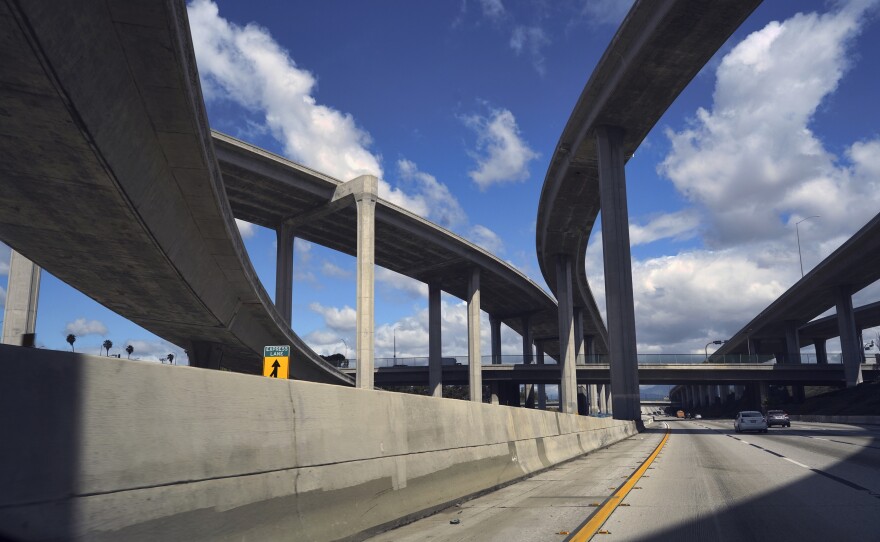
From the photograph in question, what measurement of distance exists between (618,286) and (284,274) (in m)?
26.1

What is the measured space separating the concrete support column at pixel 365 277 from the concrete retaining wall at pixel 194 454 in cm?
3788

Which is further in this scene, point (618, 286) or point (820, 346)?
point (820, 346)

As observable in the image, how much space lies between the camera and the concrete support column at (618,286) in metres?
44.8

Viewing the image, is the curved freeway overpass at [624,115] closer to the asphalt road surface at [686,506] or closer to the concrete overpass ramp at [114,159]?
the concrete overpass ramp at [114,159]

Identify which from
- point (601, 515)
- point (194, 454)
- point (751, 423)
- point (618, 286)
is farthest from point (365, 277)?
point (194, 454)

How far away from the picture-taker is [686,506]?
9.63 meters

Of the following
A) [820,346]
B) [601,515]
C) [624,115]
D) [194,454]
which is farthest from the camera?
[820,346]

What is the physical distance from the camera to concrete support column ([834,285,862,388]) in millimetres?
78188

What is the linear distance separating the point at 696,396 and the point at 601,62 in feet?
550

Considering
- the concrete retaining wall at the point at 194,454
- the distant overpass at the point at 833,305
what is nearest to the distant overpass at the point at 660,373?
the distant overpass at the point at 833,305

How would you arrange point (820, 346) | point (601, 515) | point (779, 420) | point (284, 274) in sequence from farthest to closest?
point (820, 346) → point (284, 274) → point (779, 420) → point (601, 515)

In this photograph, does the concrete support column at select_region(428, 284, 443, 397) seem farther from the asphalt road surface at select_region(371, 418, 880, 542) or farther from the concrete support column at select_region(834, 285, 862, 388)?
the asphalt road surface at select_region(371, 418, 880, 542)

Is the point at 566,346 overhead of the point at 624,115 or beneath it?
beneath

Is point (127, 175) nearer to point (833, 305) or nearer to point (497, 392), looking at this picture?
point (497, 392)
